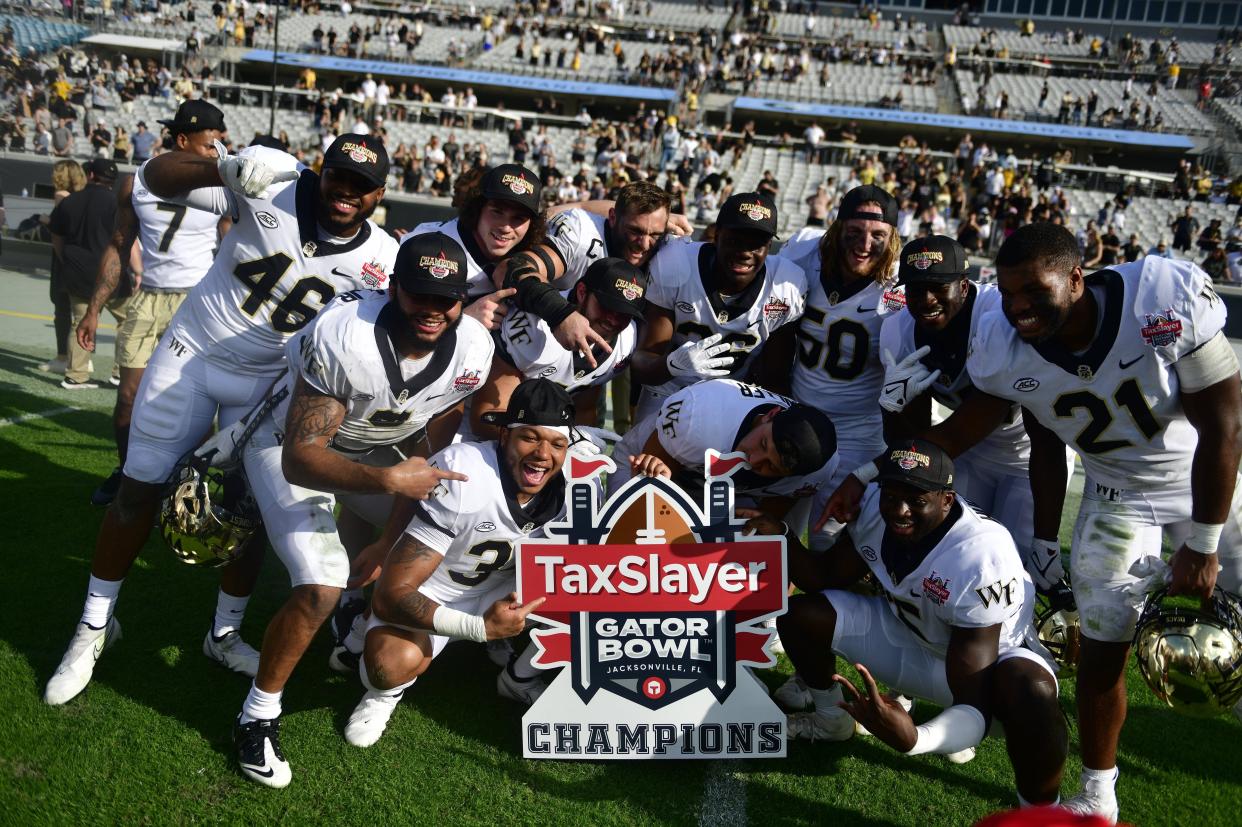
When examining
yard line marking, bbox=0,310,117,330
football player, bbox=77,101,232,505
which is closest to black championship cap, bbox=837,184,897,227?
football player, bbox=77,101,232,505

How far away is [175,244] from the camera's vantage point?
6.72 metres

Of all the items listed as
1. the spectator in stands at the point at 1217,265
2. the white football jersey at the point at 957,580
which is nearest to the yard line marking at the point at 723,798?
the white football jersey at the point at 957,580

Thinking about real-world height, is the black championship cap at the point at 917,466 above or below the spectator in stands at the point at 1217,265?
above

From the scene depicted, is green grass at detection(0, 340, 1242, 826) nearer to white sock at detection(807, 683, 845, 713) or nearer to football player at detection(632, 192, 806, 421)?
white sock at detection(807, 683, 845, 713)

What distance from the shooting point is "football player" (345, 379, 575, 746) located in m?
3.60

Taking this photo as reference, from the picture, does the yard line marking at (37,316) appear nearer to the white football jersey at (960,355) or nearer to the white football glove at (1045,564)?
the white football jersey at (960,355)

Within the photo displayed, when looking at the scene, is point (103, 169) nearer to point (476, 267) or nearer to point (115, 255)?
point (115, 255)

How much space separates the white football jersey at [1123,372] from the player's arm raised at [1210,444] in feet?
0.21

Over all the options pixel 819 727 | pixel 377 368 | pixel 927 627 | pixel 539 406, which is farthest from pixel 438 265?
pixel 819 727

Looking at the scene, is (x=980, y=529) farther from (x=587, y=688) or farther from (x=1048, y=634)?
(x=587, y=688)

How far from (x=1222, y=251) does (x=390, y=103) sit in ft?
62.5

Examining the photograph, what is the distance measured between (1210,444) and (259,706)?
330cm

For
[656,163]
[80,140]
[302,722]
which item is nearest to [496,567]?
[302,722]

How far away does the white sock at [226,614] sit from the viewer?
4.21m
